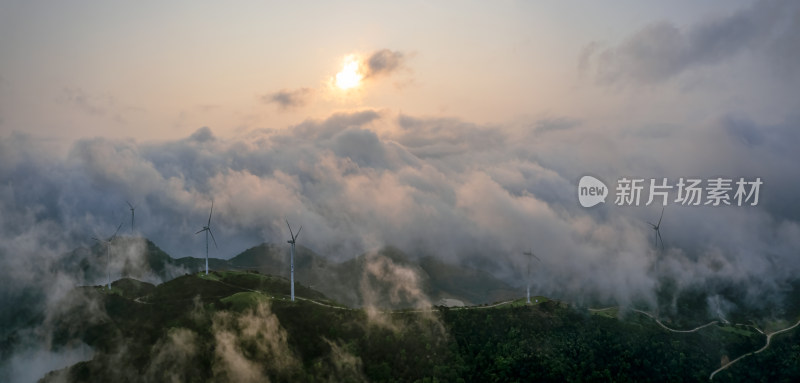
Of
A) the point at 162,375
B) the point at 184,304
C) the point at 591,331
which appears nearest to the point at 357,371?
the point at 162,375

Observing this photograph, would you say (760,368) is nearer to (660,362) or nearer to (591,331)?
(660,362)

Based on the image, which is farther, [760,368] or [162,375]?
[760,368]

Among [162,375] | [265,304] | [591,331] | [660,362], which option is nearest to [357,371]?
[265,304]

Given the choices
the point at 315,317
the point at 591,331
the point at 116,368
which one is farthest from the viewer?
the point at 591,331

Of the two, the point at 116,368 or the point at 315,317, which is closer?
the point at 116,368

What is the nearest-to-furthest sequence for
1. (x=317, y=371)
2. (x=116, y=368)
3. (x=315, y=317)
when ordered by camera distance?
(x=317, y=371) → (x=116, y=368) → (x=315, y=317)

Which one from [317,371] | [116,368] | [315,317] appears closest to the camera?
[317,371]

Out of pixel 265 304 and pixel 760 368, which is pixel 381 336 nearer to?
pixel 265 304

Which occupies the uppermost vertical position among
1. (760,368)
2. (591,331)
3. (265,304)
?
(265,304)

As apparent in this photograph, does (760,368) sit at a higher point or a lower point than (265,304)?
lower
